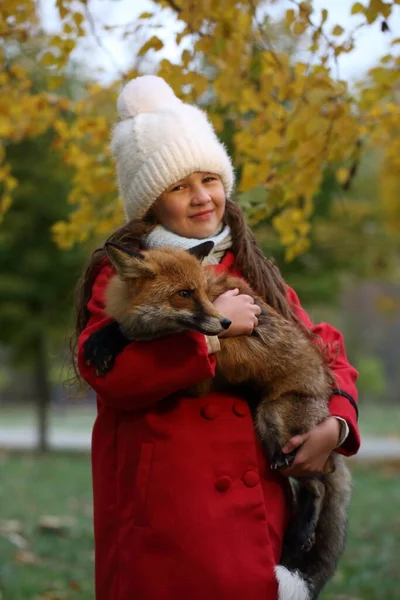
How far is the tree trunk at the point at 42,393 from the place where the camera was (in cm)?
1847

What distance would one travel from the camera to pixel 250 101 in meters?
4.81

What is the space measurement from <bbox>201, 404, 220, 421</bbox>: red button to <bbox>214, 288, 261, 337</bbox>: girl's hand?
0.26m

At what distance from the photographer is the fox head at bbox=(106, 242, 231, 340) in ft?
8.73

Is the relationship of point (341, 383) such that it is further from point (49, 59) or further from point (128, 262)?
point (49, 59)

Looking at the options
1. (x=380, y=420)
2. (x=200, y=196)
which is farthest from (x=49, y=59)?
(x=380, y=420)

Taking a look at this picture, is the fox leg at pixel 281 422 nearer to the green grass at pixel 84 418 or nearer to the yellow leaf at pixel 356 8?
the yellow leaf at pixel 356 8

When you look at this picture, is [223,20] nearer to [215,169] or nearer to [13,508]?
[215,169]

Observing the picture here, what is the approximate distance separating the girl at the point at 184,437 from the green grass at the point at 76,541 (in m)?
3.33

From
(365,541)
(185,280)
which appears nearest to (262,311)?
(185,280)

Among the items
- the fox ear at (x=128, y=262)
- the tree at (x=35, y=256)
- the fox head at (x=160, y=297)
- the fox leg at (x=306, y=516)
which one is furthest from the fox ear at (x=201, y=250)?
the tree at (x=35, y=256)

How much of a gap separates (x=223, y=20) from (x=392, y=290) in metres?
33.2

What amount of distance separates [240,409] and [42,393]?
1687cm

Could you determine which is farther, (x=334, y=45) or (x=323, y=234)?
(x=323, y=234)

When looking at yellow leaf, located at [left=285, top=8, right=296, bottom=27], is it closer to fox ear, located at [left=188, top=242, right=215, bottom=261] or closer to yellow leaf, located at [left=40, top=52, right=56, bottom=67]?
yellow leaf, located at [left=40, top=52, right=56, bottom=67]
